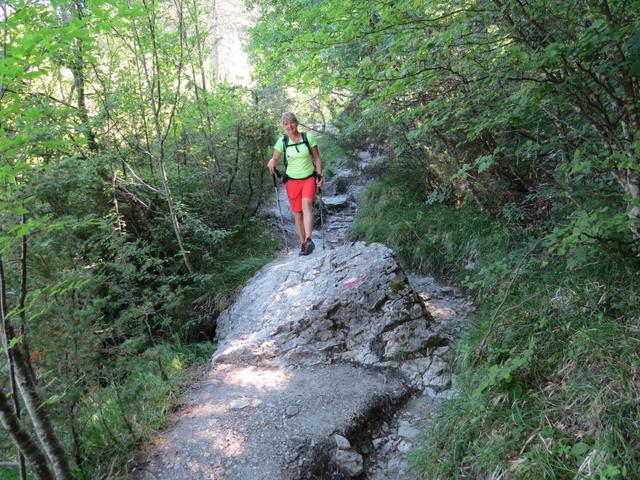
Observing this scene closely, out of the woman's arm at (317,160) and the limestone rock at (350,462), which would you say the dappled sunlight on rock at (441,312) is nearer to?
the limestone rock at (350,462)

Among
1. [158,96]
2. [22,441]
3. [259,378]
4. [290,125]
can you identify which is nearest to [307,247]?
[290,125]

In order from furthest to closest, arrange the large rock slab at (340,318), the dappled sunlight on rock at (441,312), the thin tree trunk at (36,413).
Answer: the dappled sunlight on rock at (441,312), the large rock slab at (340,318), the thin tree trunk at (36,413)

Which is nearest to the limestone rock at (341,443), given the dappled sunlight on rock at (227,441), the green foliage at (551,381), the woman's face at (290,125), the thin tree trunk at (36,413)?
the green foliage at (551,381)

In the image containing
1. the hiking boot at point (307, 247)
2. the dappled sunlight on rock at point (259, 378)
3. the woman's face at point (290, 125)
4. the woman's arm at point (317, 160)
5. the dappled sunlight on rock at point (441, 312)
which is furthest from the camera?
the hiking boot at point (307, 247)

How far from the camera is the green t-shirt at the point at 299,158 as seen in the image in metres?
5.98

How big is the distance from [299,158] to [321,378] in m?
3.26

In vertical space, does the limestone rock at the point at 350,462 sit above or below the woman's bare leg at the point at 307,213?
below

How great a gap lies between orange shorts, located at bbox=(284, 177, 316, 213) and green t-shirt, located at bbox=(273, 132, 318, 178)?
9 centimetres

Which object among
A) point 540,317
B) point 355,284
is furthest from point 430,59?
point 355,284

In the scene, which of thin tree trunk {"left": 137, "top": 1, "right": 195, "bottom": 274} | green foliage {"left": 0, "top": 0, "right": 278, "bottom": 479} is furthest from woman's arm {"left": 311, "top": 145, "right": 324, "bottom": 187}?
thin tree trunk {"left": 137, "top": 1, "right": 195, "bottom": 274}

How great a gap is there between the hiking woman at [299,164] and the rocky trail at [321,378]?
90cm

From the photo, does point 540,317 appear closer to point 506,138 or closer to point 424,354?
point 424,354

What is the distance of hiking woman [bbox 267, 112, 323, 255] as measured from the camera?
19.6 ft

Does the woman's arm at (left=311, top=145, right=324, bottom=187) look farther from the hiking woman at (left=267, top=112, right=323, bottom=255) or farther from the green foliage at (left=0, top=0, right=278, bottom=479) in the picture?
the green foliage at (left=0, top=0, right=278, bottom=479)
